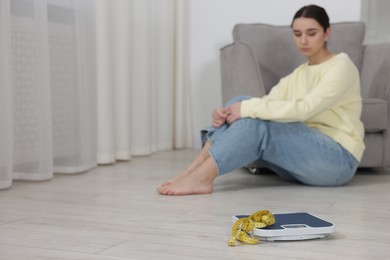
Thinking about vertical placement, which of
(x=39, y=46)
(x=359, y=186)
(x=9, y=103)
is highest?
(x=39, y=46)

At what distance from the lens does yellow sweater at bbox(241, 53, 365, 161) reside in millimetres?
2428

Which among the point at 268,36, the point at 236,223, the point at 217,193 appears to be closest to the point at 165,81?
the point at 268,36

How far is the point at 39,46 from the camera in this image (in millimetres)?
2703

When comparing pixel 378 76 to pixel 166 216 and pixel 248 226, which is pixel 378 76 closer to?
pixel 166 216

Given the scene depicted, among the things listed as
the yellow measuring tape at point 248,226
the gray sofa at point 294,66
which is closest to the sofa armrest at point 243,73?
the gray sofa at point 294,66

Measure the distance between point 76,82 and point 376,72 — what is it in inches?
60.0

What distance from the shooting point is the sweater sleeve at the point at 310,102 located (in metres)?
A: 2.42

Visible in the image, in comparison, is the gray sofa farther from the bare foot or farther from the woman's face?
the bare foot

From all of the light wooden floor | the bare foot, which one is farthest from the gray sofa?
the bare foot

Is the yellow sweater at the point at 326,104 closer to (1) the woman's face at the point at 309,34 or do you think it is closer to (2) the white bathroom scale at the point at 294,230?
(1) the woman's face at the point at 309,34

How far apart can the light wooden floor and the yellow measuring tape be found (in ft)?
0.09

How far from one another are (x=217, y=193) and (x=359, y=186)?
67 centimetres

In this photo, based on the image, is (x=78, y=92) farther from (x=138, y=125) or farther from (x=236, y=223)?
(x=236, y=223)

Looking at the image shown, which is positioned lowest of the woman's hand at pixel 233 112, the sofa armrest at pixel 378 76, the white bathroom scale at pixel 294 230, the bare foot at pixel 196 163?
the white bathroom scale at pixel 294 230
